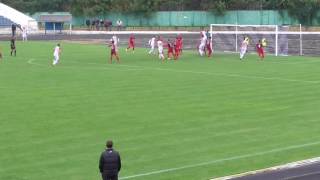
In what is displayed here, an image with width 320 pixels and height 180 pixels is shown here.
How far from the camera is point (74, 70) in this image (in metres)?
44.1

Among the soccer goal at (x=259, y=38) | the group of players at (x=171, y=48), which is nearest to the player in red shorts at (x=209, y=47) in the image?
the group of players at (x=171, y=48)

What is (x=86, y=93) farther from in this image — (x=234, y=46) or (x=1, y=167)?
(x=234, y=46)

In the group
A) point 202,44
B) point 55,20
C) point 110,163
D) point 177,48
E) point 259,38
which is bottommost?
point 110,163

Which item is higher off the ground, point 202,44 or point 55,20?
point 55,20

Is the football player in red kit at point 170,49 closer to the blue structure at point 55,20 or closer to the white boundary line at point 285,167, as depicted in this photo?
the white boundary line at point 285,167

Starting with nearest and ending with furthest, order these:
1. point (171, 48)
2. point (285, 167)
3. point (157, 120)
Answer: point (285, 167) → point (157, 120) → point (171, 48)

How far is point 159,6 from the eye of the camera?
11106cm

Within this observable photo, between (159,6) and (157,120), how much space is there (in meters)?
86.9

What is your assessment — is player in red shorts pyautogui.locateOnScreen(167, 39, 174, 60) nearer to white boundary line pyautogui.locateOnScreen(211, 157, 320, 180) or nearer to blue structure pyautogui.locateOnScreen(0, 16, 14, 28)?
white boundary line pyautogui.locateOnScreen(211, 157, 320, 180)

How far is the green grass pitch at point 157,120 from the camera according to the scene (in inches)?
754

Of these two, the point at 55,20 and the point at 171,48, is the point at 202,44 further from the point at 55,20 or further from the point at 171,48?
the point at 55,20

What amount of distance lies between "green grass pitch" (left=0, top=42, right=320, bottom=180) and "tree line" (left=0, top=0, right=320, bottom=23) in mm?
54736

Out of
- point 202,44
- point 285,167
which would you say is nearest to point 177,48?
point 202,44

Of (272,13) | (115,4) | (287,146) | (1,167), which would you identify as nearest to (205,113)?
(287,146)
